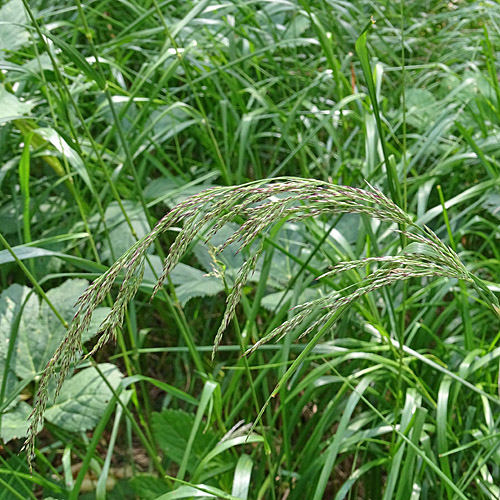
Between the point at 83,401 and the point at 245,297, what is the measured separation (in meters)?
0.36

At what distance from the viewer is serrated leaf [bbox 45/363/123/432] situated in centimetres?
124

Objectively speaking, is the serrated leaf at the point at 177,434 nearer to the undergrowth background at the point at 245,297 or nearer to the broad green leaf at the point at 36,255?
the undergrowth background at the point at 245,297

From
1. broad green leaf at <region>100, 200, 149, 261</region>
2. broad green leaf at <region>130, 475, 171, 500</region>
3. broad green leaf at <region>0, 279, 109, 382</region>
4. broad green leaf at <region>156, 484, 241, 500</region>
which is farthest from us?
broad green leaf at <region>100, 200, 149, 261</region>

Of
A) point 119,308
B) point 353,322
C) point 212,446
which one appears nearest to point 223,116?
point 353,322

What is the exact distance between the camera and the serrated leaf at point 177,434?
1197 millimetres

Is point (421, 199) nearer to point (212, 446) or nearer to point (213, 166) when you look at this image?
point (213, 166)

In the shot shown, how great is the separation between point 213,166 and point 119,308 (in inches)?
48.9

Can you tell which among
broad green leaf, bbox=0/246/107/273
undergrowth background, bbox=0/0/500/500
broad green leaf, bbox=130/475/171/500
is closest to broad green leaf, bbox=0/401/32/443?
undergrowth background, bbox=0/0/500/500

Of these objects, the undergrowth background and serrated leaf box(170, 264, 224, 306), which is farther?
serrated leaf box(170, 264, 224, 306)

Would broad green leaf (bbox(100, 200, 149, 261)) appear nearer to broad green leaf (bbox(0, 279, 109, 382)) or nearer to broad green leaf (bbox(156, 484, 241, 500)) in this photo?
broad green leaf (bbox(0, 279, 109, 382))

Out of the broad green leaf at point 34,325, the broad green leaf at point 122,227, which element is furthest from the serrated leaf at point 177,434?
the broad green leaf at point 122,227

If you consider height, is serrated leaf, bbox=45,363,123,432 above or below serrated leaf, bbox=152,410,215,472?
above

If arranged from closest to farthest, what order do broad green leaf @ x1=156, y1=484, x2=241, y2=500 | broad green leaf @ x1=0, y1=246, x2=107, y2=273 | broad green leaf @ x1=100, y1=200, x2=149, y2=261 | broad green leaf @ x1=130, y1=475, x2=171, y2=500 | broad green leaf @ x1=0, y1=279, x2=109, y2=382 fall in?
broad green leaf @ x1=156, y1=484, x2=241, y2=500 < broad green leaf @ x1=0, y1=246, x2=107, y2=273 < broad green leaf @ x1=130, y1=475, x2=171, y2=500 < broad green leaf @ x1=0, y1=279, x2=109, y2=382 < broad green leaf @ x1=100, y1=200, x2=149, y2=261

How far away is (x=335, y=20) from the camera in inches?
83.5
